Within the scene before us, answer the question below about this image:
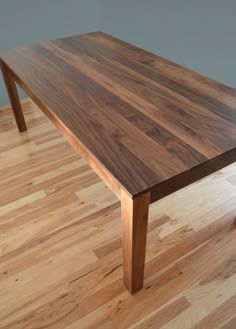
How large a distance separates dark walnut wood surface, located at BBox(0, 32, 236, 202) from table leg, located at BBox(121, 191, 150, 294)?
40 millimetres

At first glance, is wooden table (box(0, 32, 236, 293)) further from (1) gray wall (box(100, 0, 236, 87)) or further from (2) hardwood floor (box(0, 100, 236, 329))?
(1) gray wall (box(100, 0, 236, 87))

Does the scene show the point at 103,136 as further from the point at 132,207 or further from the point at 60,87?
the point at 60,87

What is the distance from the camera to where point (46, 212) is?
4.25 ft

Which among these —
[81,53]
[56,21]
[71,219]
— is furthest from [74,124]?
[56,21]

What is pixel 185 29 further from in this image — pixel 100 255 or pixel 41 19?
pixel 100 255

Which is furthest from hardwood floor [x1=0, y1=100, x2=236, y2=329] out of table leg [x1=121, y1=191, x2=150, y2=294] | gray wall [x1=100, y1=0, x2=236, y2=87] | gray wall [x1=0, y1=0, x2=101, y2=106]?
gray wall [x1=0, y1=0, x2=101, y2=106]

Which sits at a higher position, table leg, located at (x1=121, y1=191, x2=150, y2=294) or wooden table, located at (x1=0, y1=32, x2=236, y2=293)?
wooden table, located at (x1=0, y1=32, x2=236, y2=293)

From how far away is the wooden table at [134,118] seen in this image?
0.73 metres

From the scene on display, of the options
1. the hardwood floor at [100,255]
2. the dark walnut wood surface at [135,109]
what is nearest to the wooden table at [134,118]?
the dark walnut wood surface at [135,109]

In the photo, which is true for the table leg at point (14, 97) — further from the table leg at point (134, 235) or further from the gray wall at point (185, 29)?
the table leg at point (134, 235)

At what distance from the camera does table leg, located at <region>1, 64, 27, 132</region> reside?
154 centimetres

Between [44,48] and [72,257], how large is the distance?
3.60 feet

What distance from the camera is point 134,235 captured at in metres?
0.77

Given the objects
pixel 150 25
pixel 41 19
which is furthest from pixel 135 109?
pixel 41 19
